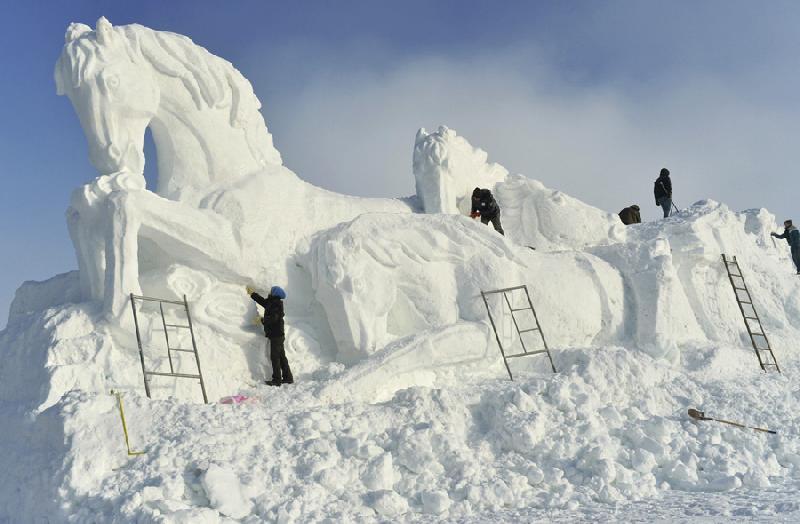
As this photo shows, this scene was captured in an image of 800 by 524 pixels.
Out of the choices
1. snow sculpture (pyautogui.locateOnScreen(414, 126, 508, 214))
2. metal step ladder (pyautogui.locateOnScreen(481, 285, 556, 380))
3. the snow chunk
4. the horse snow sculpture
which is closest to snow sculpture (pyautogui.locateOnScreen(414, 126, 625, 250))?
snow sculpture (pyautogui.locateOnScreen(414, 126, 508, 214))

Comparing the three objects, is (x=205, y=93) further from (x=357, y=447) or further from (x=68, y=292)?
(x=357, y=447)

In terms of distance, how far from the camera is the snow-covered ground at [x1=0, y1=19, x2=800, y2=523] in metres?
6.00

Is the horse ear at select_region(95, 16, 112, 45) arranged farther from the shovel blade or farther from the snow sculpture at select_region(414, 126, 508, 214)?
the shovel blade

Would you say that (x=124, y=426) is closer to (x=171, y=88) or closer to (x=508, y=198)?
(x=171, y=88)

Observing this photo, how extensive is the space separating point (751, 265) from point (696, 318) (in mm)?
1368

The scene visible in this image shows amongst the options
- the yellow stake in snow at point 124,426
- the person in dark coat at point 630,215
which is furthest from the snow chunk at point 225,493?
the person in dark coat at point 630,215

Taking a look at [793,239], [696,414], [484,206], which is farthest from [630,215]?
[696,414]

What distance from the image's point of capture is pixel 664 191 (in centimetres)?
1256

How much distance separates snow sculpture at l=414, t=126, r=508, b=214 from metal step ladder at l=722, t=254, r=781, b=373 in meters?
3.02

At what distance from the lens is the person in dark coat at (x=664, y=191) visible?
41.2ft

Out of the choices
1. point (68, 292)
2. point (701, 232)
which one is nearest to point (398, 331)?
point (68, 292)

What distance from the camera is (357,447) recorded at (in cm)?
629

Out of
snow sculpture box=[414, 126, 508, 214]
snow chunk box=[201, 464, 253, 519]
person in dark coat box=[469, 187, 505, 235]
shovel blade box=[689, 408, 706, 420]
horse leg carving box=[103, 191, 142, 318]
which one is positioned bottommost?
shovel blade box=[689, 408, 706, 420]

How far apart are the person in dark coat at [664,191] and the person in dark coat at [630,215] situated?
1.01 ft
